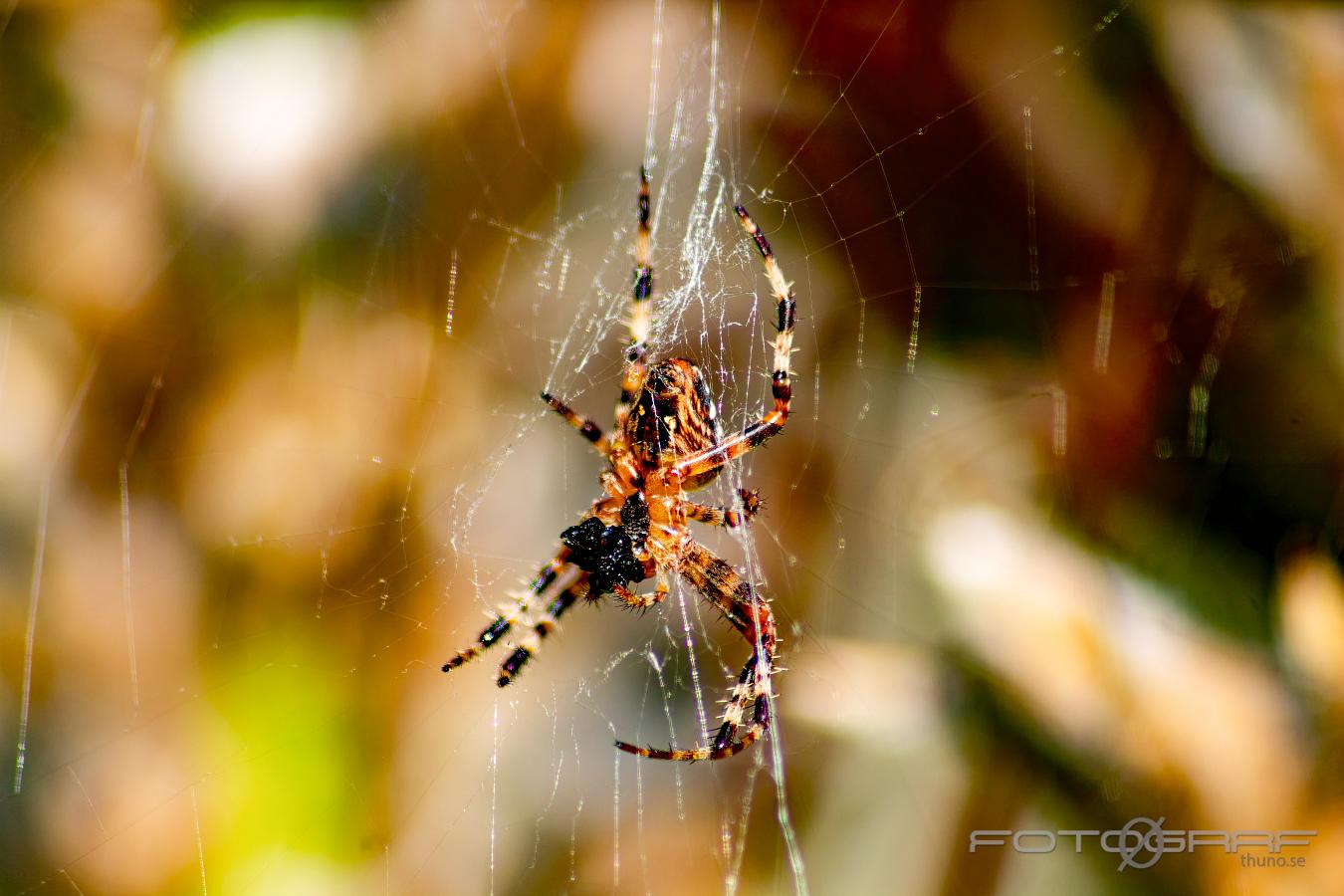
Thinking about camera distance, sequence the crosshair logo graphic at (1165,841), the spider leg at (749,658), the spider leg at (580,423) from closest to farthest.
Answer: the crosshair logo graphic at (1165,841)
the spider leg at (580,423)
the spider leg at (749,658)

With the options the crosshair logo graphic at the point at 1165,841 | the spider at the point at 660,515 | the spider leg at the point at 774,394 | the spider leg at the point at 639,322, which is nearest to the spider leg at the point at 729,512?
the spider at the point at 660,515

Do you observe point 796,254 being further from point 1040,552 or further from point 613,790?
point 613,790

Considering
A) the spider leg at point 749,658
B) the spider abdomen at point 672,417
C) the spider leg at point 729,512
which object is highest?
the spider abdomen at point 672,417

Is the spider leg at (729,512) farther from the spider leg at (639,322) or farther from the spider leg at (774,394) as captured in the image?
the spider leg at (639,322)

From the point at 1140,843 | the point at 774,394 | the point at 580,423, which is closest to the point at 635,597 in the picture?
the point at 580,423

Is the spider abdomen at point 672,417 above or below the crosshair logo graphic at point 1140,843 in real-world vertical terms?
above

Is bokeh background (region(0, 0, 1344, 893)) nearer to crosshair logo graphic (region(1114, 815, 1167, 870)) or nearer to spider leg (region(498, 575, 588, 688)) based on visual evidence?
crosshair logo graphic (region(1114, 815, 1167, 870))

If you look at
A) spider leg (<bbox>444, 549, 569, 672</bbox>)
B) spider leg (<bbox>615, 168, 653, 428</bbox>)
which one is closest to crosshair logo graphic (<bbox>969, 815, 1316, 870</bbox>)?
spider leg (<bbox>444, 549, 569, 672</bbox>)

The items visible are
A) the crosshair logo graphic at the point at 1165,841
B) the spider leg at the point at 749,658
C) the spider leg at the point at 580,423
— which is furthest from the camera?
the spider leg at the point at 749,658
